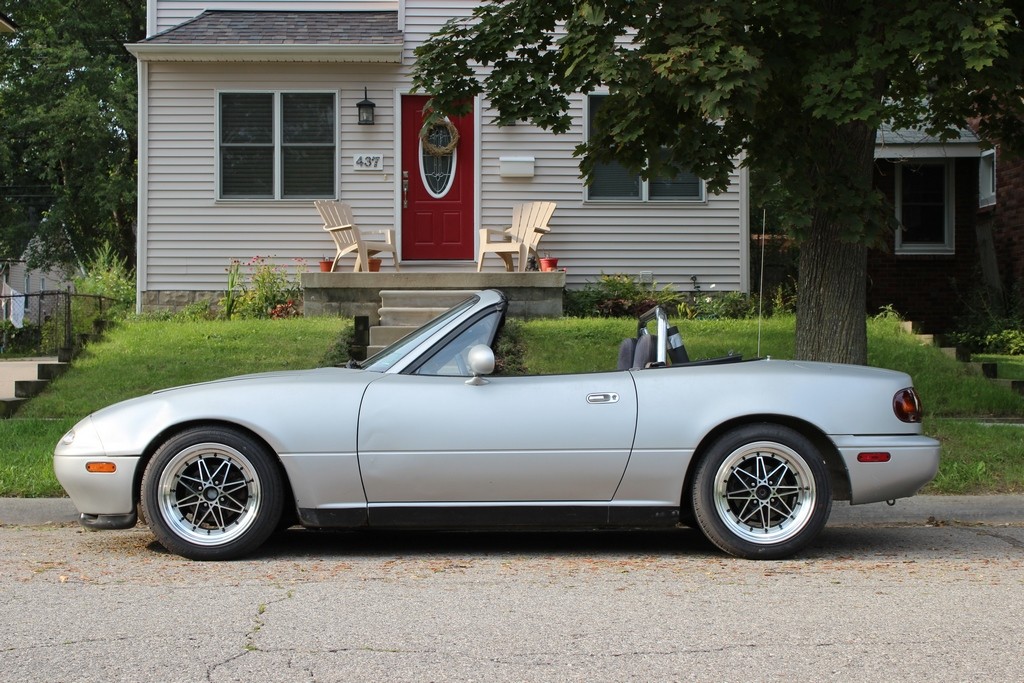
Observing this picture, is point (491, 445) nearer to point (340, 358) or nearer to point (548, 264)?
point (340, 358)

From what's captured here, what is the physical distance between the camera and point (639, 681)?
3.84 meters

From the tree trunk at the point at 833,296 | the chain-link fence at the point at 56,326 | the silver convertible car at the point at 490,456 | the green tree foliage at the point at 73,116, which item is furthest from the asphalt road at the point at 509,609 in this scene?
the green tree foliage at the point at 73,116

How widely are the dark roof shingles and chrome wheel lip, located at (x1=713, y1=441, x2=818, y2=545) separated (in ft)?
37.2

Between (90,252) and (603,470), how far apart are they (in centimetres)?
2938

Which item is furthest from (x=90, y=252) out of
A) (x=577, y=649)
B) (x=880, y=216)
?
(x=577, y=649)

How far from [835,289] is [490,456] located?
432 centimetres

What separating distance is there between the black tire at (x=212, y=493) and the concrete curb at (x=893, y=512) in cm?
165

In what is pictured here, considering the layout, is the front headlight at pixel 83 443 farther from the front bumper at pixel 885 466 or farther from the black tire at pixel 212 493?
the front bumper at pixel 885 466

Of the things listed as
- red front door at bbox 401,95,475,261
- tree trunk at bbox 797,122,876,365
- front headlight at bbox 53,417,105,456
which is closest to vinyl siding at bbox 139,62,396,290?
red front door at bbox 401,95,475,261

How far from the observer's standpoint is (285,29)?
1627 cm

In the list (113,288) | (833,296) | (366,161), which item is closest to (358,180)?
(366,161)

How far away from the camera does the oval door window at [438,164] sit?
1642 centimetres

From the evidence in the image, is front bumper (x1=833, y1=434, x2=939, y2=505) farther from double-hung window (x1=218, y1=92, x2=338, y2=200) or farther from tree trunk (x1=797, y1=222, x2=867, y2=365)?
double-hung window (x1=218, y1=92, x2=338, y2=200)

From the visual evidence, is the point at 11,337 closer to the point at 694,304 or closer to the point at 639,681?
the point at 694,304
